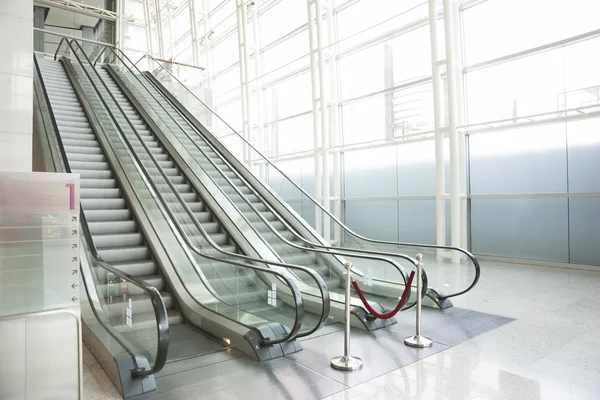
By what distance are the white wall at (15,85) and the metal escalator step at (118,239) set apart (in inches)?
93.3

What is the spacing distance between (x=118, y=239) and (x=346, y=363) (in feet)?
14.8

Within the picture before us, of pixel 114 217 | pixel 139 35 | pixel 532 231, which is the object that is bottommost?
pixel 532 231

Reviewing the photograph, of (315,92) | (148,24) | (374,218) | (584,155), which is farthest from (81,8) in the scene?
(584,155)

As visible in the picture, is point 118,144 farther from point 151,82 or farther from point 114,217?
point 151,82

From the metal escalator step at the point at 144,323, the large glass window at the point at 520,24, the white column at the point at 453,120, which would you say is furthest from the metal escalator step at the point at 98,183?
the large glass window at the point at 520,24

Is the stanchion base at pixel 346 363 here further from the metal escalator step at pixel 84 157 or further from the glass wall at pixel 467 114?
the metal escalator step at pixel 84 157

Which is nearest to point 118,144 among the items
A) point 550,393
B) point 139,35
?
point 550,393

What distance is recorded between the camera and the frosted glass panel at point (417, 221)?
12.9 m

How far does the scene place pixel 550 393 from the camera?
376 cm

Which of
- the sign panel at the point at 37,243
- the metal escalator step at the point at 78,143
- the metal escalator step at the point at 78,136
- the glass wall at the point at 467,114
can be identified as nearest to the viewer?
the sign panel at the point at 37,243

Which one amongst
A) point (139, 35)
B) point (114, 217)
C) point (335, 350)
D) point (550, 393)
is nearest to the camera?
point (550, 393)

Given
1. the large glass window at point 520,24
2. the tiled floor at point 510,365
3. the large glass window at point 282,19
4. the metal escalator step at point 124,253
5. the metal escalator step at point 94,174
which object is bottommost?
the tiled floor at point 510,365

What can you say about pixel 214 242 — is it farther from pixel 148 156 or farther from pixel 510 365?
pixel 510 365

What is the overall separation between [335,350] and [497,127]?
7.97 meters
